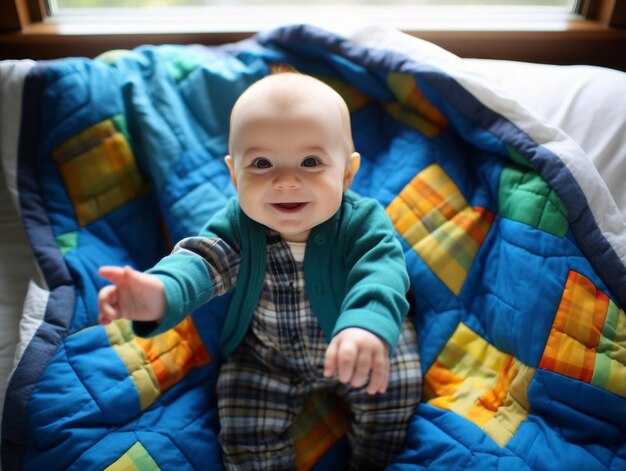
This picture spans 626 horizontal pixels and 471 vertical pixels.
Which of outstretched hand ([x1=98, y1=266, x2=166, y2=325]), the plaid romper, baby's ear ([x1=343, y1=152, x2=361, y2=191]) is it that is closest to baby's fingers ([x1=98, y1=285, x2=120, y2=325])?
outstretched hand ([x1=98, y1=266, x2=166, y2=325])

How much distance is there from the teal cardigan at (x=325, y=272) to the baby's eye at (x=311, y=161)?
0.36 ft

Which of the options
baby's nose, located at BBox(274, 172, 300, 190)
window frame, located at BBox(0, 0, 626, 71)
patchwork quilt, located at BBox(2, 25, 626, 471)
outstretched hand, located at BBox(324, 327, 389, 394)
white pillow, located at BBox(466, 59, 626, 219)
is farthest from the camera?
window frame, located at BBox(0, 0, 626, 71)

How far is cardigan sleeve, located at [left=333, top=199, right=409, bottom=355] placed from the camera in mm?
720

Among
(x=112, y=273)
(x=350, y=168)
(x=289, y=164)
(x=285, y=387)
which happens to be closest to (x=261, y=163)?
(x=289, y=164)

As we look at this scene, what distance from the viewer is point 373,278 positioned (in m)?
0.78

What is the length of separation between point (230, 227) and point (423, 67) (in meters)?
0.50

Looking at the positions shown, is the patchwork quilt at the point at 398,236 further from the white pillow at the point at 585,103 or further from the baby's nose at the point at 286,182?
the baby's nose at the point at 286,182

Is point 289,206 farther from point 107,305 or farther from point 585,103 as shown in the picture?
point 585,103

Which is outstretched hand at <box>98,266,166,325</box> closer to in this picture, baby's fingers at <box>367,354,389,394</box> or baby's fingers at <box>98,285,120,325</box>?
baby's fingers at <box>98,285,120,325</box>

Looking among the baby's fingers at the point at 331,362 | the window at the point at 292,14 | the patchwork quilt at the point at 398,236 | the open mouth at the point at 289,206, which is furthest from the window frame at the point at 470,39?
the baby's fingers at the point at 331,362

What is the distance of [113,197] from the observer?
45.5 inches

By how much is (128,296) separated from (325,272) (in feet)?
1.05

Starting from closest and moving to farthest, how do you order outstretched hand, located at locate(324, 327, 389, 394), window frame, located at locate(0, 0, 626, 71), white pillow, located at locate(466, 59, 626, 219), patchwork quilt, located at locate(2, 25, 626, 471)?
outstretched hand, located at locate(324, 327, 389, 394) → patchwork quilt, located at locate(2, 25, 626, 471) → white pillow, located at locate(466, 59, 626, 219) → window frame, located at locate(0, 0, 626, 71)

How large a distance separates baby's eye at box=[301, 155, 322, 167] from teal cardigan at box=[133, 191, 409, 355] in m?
0.11
